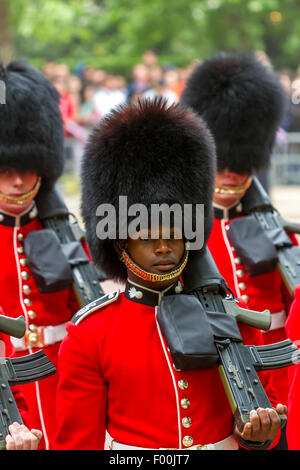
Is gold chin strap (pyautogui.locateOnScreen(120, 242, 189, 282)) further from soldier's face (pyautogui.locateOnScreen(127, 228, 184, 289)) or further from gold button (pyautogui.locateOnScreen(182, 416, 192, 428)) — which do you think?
gold button (pyautogui.locateOnScreen(182, 416, 192, 428))

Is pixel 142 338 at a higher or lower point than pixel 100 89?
higher

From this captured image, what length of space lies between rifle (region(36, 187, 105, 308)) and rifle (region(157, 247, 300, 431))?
3.01 ft

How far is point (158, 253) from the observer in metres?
2.69

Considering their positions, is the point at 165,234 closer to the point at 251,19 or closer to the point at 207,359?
the point at 207,359

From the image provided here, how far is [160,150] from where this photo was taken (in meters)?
2.88

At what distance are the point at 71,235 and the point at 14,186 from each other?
1.03 ft

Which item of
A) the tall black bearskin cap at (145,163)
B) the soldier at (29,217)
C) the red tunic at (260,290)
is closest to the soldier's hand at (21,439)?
the tall black bearskin cap at (145,163)

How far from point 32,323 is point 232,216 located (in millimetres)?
997

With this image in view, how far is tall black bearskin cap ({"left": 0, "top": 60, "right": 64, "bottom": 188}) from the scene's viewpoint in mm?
3883

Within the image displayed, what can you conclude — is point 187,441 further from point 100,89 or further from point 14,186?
point 100,89

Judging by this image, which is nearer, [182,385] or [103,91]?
[182,385]

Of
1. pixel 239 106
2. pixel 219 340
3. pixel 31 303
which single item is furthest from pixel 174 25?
pixel 219 340

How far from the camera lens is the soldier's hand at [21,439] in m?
2.41
